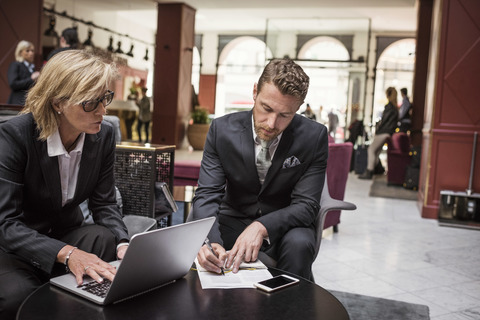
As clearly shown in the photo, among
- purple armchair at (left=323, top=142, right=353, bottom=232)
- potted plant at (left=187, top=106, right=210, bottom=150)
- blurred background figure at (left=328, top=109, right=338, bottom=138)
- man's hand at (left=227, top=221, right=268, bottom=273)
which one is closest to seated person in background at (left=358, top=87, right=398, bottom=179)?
blurred background figure at (left=328, top=109, right=338, bottom=138)

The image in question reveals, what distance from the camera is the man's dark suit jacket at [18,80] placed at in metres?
5.54

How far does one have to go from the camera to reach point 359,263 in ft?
12.2

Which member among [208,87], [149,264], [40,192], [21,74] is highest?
[208,87]

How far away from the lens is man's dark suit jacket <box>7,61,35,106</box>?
554 cm

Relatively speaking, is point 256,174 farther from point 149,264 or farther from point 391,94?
point 391,94

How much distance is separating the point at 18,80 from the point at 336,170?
3870mm

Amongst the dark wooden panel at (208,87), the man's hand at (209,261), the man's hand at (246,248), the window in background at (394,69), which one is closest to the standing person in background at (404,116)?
the window in background at (394,69)

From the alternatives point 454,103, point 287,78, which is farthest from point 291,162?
point 454,103

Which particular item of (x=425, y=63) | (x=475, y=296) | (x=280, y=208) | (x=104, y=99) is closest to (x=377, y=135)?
(x=425, y=63)

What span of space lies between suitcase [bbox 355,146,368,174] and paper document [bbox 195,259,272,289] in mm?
8511

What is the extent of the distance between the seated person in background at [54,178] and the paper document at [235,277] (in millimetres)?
300

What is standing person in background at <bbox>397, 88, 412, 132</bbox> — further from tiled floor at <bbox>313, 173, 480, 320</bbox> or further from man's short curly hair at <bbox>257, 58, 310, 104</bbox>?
man's short curly hair at <bbox>257, 58, 310, 104</bbox>

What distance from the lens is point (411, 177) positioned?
310 inches

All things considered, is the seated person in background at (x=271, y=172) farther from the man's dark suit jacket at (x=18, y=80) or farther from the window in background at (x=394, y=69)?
the window in background at (x=394, y=69)
